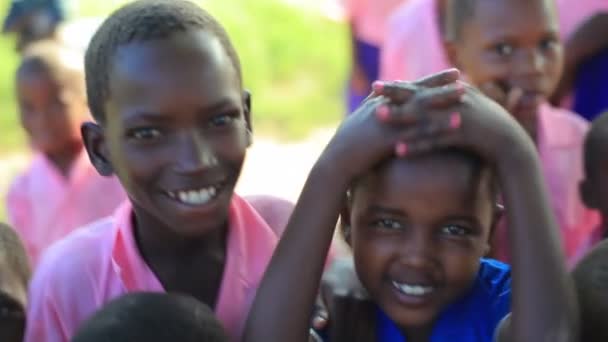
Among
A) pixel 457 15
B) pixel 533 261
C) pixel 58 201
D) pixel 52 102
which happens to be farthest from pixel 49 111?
pixel 533 261

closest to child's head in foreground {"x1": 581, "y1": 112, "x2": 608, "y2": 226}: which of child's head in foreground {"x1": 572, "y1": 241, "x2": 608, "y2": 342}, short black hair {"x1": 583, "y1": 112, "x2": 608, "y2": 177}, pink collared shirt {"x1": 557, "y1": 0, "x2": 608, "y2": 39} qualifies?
short black hair {"x1": 583, "y1": 112, "x2": 608, "y2": 177}

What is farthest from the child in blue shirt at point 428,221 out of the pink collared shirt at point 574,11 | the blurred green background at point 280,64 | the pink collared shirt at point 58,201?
the blurred green background at point 280,64

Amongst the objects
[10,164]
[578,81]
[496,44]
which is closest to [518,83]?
[496,44]

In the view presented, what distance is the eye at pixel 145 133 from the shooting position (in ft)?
6.81

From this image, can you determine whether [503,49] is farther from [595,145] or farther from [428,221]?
[428,221]

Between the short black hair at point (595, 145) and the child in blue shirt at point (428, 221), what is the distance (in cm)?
84

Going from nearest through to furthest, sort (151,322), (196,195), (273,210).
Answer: (151,322)
(196,195)
(273,210)

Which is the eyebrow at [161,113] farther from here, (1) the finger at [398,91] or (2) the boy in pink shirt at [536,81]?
(2) the boy in pink shirt at [536,81]

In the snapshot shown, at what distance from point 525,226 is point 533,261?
0.22ft

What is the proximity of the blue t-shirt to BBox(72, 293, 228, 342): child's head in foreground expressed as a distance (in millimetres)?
391

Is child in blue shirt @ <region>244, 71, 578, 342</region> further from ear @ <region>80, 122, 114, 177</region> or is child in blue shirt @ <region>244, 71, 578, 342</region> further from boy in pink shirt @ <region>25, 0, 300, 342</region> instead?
ear @ <region>80, 122, 114, 177</region>

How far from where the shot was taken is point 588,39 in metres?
3.43

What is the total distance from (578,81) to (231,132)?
180 centimetres

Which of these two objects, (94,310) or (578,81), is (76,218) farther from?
(578,81)
